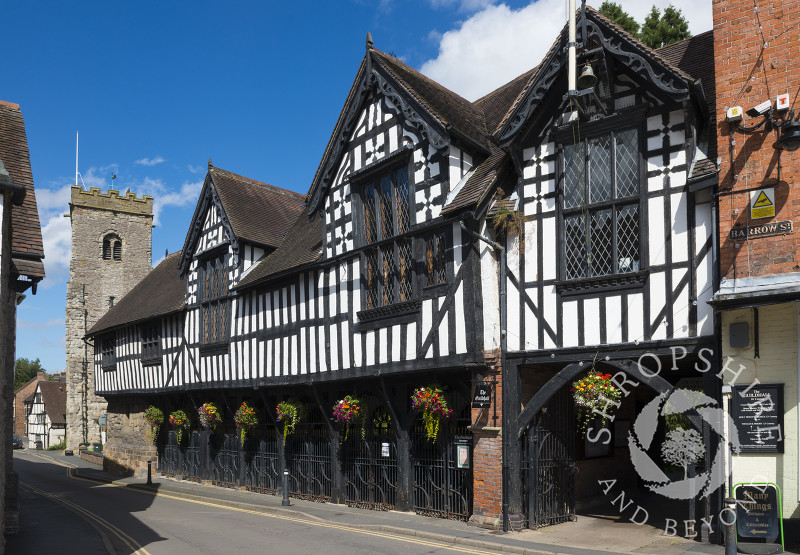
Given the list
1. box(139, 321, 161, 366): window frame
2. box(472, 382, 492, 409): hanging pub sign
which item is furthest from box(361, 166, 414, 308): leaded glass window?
box(139, 321, 161, 366): window frame

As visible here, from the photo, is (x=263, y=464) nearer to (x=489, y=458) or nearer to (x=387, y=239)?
(x=387, y=239)

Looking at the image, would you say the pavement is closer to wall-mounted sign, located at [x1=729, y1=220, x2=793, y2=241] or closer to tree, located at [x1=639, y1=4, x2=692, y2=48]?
wall-mounted sign, located at [x1=729, y1=220, x2=793, y2=241]

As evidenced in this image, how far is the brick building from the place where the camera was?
9266mm

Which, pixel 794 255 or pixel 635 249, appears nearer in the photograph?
pixel 794 255

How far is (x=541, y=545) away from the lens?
1086 cm

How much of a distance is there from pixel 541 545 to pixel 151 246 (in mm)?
42838

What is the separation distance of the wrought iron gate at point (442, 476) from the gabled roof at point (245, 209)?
930cm

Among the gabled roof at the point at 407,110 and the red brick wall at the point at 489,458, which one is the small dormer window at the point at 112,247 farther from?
the red brick wall at the point at 489,458

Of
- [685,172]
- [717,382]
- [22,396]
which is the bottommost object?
[22,396]

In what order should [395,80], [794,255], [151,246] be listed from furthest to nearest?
[151,246]
[395,80]
[794,255]

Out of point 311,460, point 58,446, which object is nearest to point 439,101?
point 311,460

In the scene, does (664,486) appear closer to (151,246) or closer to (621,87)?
(621,87)

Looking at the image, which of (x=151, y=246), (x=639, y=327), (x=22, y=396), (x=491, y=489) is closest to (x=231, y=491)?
(x=491, y=489)

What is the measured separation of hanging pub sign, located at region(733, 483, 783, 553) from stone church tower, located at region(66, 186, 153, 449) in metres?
43.1
